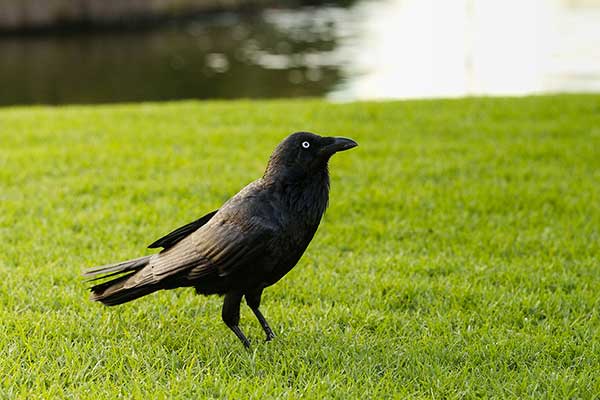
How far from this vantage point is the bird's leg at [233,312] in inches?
147

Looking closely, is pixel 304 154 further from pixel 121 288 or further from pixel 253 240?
pixel 121 288

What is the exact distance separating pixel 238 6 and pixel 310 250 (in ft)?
119

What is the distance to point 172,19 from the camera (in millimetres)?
34156

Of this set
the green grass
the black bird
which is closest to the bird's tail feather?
the black bird

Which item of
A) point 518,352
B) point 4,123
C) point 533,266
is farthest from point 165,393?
point 4,123

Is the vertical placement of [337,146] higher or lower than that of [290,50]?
lower

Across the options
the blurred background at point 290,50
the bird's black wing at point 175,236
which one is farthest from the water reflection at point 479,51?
the bird's black wing at point 175,236

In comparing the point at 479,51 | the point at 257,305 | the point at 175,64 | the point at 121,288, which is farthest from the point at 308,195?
the point at 175,64

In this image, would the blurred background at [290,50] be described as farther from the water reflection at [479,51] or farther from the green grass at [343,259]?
the green grass at [343,259]

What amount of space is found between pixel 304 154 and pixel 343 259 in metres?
1.65

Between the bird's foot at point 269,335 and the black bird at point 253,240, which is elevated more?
the black bird at point 253,240

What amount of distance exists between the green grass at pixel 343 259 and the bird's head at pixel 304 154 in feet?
2.98

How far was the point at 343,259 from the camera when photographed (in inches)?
204

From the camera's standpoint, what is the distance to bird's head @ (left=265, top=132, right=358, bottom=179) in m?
3.65
